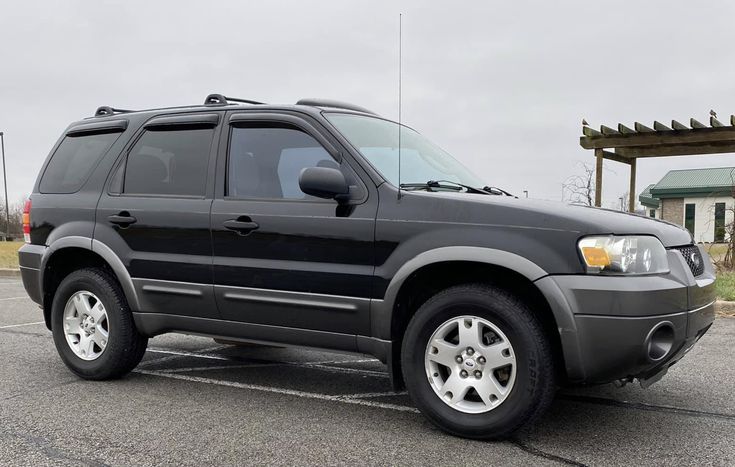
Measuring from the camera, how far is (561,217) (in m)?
3.32

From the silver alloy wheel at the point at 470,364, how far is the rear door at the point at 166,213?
1.57 metres

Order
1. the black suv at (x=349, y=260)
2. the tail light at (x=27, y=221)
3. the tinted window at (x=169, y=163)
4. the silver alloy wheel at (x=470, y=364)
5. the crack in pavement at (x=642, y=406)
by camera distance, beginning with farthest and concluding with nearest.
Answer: the tail light at (x=27, y=221)
the tinted window at (x=169, y=163)
the crack in pavement at (x=642, y=406)
the silver alloy wheel at (x=470, y=364)
the black suv at (x=349, y=260)

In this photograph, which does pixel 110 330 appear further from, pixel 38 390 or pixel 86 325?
pixel 38 390

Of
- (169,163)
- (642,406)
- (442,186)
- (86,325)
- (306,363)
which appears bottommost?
(306,363)

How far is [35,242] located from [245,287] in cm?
203

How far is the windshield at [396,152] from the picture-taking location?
4034 millimetres

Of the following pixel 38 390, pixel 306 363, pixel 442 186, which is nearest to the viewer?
pixel 442 186

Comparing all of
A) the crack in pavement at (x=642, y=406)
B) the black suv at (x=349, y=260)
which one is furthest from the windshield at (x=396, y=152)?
the crack in pavement at (x=642, y=406)

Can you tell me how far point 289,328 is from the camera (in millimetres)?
3992

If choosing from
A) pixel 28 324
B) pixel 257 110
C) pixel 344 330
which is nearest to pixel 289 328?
pixel 344 330

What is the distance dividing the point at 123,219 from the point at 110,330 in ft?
2.63

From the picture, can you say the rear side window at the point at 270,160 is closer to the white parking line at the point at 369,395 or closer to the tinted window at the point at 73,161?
the tinted window at the point at 73,161

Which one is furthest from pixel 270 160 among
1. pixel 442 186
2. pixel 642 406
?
pixel 642 406

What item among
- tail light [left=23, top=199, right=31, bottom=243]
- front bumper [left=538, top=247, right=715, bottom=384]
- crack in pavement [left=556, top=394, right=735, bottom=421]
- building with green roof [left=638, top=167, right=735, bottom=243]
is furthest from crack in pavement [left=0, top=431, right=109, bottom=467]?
building with green roof [left=638, top=167, right=735, bottom=243]
